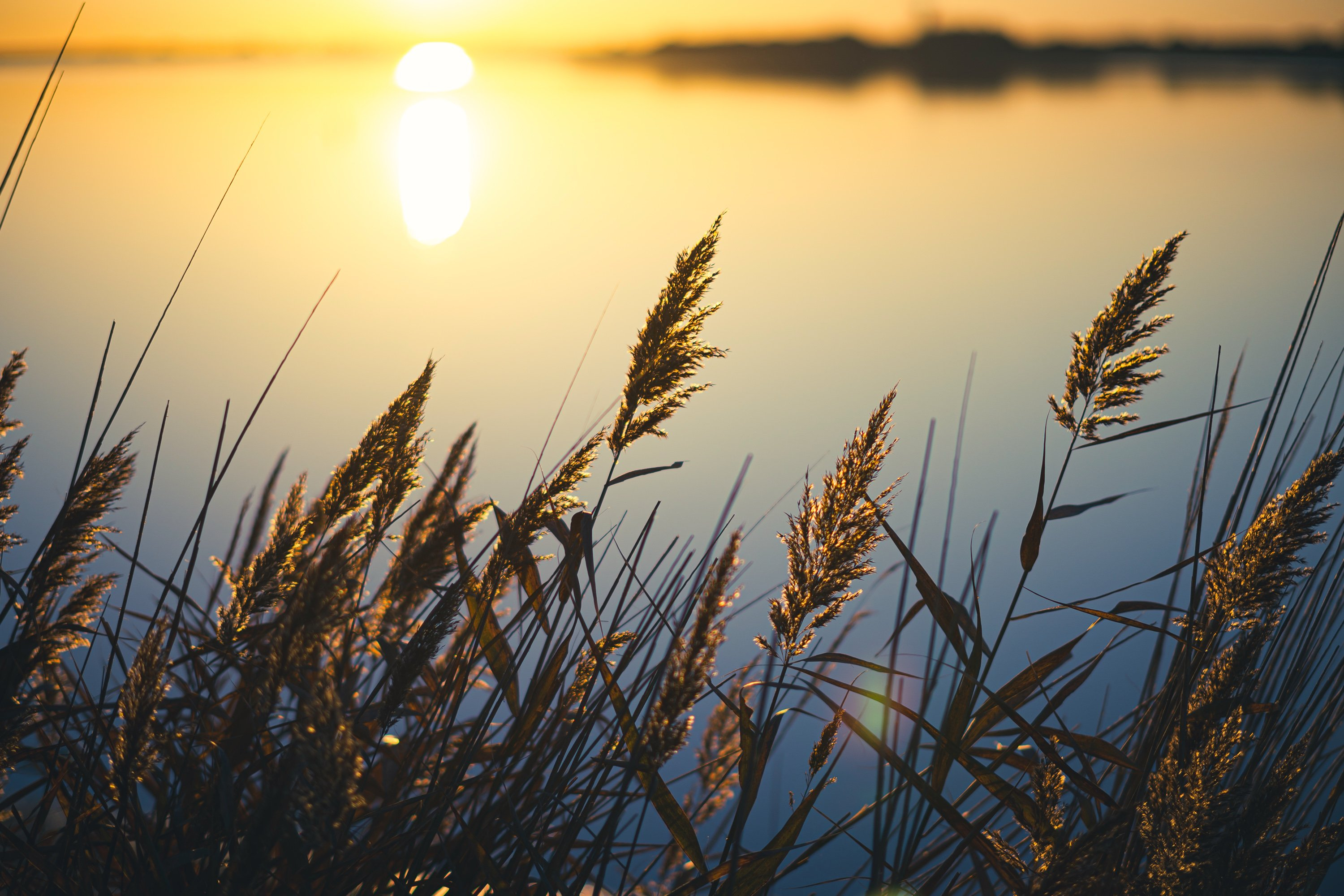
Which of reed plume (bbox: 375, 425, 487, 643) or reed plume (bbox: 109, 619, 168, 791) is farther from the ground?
reed plume (bbox: 375, 425, 487, 643)

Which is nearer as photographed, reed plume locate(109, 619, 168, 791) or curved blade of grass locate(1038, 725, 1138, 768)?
reed plume locate(109, 619, 168, 791)

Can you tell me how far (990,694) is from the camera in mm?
984

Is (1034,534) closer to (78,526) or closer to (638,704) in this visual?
(638,704)

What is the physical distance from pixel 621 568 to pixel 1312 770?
51.5 inches

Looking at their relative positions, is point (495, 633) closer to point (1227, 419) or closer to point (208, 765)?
point (208, 765)

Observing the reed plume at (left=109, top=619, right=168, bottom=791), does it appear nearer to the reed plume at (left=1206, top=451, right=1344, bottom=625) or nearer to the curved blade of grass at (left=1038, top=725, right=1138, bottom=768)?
the curved blade of grass at (left=1038, top=725, right=1138, bottom=768)

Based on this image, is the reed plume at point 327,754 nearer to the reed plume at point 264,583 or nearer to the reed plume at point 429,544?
the reed plume at point 429,544

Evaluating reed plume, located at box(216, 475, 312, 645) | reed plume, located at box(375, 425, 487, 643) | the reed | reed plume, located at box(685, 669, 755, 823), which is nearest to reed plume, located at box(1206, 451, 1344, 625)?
the reed

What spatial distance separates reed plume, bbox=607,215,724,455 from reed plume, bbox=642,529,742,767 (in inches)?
15.1

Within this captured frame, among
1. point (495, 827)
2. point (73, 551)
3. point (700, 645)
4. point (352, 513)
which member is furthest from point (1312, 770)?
point (73, 551)

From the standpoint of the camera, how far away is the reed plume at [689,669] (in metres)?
0.81

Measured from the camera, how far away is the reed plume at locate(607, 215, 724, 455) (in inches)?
46.2

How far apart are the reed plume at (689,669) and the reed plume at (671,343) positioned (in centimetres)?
38

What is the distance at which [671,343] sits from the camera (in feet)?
3.88
